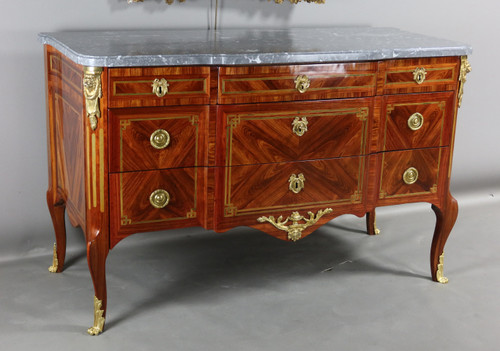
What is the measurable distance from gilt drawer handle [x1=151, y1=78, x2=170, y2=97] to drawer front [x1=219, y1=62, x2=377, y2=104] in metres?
0.21

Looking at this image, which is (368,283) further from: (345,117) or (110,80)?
(110,80)

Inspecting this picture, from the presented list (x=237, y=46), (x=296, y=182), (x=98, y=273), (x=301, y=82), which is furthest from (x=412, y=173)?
(x=98, y=273)

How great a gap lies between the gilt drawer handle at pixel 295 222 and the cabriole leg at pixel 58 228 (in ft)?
2.94

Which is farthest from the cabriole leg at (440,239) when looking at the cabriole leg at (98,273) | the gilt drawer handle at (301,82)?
the cabriole leg at (98,273)

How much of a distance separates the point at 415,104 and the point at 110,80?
50.3 inches

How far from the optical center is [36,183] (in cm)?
321

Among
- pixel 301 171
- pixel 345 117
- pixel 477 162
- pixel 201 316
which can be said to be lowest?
pixel 201 316

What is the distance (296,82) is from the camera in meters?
2.67

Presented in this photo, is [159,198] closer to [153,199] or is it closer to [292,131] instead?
[153,199]

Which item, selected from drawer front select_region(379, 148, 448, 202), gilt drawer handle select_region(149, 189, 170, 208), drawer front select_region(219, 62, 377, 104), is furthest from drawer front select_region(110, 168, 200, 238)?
drawer front select_region(379, 148, 448, 202)

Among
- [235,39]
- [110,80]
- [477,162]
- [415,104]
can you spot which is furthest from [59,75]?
[477,162]

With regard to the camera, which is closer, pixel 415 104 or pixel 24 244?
pixel 415 104

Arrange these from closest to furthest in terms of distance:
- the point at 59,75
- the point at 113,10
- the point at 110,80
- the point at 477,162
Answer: the point at 110,80 → the point at 59,75 → the point at 113,10 → the point at 477,162

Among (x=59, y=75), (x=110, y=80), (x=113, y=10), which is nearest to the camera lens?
(x=110, y=80)
